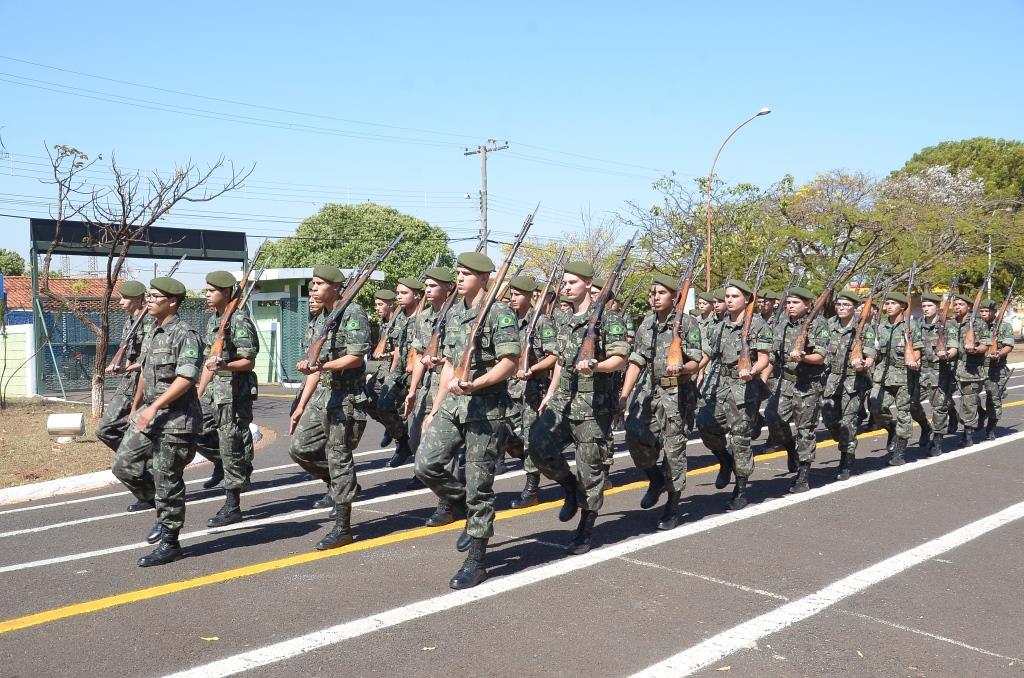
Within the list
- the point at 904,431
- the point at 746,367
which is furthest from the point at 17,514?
the point at 904,431

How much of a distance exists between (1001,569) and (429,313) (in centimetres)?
531

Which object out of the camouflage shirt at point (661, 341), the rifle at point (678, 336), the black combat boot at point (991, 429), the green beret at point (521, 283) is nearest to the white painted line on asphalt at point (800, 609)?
the rifle at point (678, 336)

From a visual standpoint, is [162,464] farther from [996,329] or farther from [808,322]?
[996,329]

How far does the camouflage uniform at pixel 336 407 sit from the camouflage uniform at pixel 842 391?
4.87 meters

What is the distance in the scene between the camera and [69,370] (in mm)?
19562

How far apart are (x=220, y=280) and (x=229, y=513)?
185 centimetres

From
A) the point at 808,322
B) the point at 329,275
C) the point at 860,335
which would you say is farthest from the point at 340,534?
the point at 860,335

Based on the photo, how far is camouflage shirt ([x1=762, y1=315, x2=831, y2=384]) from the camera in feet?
29.3

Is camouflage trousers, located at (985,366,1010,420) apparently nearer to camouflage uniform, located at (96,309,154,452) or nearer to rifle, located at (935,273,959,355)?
rifle, located at (935,273,959,355)

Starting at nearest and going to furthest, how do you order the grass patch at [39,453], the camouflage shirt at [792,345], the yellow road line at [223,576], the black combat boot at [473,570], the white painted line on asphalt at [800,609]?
the white painted line on asphalt at [800,609] < the yellow road line at [223,576] < the black combat boot at [473,570] < the camouflage shirt at [792,345] < the grass patch at [39,453]

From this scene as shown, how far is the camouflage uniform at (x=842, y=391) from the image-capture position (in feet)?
30.5

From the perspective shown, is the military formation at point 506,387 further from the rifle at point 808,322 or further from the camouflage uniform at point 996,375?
the camouflage uniform at point 996,375

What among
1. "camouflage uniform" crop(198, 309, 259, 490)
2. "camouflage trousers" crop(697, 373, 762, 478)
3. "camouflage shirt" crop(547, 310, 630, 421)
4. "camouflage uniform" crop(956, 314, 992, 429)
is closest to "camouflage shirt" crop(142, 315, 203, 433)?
"camouflage uniform" crop(198, 309, 259, 490)

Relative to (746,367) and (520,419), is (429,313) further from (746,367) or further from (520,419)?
(746,367)
